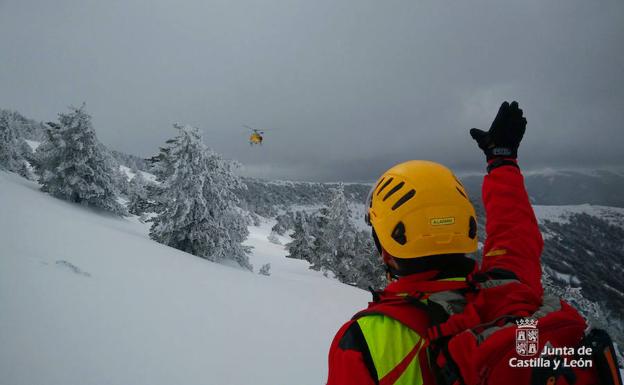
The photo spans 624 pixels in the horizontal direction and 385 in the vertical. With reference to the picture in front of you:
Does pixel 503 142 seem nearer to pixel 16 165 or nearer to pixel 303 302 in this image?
pixel 303 302

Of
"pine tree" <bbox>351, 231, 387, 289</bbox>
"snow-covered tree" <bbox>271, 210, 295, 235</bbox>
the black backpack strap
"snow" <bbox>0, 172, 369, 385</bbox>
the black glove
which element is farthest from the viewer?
"snow-covered tree" <bbox>271, 210, 295, 235</bbox>

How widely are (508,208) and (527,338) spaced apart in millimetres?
1414

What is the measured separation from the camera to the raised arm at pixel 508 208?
2.17 metres

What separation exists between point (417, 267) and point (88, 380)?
4.27 meters

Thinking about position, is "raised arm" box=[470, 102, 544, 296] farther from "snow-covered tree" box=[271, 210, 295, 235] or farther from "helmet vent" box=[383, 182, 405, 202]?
"snow-covered tree" box=[271, 210, 295, 235]

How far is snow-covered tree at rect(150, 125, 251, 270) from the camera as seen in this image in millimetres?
16328

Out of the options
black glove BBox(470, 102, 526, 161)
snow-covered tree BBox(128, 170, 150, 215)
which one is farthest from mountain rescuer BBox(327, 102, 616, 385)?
snow-covered tree BBox(128, 170, 150, 215)

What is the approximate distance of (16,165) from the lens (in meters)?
29.0

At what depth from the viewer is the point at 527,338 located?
123 cm

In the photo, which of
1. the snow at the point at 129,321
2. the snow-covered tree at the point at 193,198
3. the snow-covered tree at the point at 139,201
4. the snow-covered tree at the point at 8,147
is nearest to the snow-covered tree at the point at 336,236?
the snow-covered tree at the point at 193,198

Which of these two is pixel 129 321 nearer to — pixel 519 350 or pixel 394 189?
pixel 394 189

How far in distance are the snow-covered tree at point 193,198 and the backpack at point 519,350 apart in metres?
16.3

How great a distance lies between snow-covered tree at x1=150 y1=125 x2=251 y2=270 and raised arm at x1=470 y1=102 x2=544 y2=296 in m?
15.8

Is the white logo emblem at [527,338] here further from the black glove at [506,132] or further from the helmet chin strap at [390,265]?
the black glove at [506,132]
